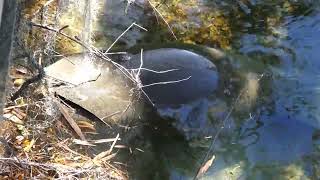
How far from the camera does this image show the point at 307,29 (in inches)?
261

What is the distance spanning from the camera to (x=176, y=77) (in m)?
5.44

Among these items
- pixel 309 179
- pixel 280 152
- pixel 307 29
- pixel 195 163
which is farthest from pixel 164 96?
pixel 307 29

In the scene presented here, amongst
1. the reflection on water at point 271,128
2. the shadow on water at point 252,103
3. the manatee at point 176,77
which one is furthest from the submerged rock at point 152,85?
the reflection on water at point 271,128

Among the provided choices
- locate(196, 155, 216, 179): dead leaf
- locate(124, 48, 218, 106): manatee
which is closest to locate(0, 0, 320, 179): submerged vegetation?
locate(196, 155, 216, 179): dead leaf

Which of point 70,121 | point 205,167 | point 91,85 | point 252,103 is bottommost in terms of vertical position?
point 205,167

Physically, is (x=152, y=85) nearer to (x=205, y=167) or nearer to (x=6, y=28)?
(x=205, y=167)

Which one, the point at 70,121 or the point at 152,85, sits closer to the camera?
the point at 70,121

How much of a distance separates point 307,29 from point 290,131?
179cm

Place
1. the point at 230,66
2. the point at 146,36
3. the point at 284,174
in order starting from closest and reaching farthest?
the point at 284,174
the point at 230,66
the point at 146,36

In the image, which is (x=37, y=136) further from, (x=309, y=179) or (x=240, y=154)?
(x=309, y=179)

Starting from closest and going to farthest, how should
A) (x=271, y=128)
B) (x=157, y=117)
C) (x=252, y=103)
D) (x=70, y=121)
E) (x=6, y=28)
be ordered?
(x=6, y=28)
(x=70, y=121)
(x=157, y=117)
(x=271, y=128)
(x=252, y=103)

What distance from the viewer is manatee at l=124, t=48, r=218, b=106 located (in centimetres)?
535

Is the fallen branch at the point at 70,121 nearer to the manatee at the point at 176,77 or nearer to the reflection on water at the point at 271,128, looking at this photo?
the reflection on water at the point at 271,128

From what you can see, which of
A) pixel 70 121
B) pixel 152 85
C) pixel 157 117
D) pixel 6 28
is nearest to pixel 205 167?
pixel 157 117
